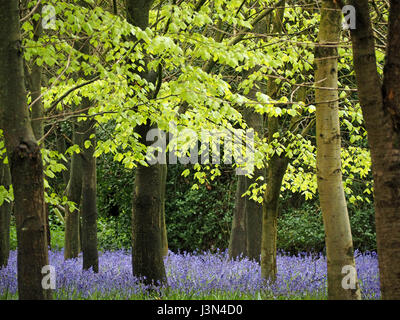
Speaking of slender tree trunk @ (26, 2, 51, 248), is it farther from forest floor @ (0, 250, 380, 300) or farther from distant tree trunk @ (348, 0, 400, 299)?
distant tree trunk @ (348, 0, 400, 299)

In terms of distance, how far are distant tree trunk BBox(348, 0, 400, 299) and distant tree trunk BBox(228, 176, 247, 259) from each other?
28.6ft

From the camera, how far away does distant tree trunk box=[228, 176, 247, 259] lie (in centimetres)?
1340

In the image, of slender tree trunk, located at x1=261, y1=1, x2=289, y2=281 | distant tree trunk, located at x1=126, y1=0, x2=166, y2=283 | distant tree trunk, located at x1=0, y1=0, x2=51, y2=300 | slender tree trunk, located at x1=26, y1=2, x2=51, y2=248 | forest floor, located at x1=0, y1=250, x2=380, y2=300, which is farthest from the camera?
distant tree trunk, located at x1=126, y1=0, x2=166, y2=283

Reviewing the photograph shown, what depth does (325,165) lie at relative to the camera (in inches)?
239

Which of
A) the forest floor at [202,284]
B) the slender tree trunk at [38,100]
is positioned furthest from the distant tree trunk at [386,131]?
the slender tree trunk at [38,100]

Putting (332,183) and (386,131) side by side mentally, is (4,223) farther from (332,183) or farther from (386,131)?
(386,131)

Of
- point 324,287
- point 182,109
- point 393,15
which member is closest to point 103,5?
point 182,109

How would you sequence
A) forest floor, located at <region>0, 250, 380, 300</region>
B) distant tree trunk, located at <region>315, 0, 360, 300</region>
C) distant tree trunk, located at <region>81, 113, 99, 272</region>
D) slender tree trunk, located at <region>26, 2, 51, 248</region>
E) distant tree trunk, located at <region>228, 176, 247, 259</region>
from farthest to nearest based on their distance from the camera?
distant tree trunk, located at <region>228, 176, 247, 259</region> < distant tree trunk, located at <region>81, 113, 99, 272</region> < slender tree trunk, located at <region>26, 2, 51, 248</region> < forest floor, located at <region>0, 250, 380, 300</region> < distant tree trunk, located at <region>315, 0, 360, 300</region>

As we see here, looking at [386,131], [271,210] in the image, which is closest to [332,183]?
[386,131]

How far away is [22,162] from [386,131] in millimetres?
3450

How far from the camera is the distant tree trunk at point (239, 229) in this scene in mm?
13398

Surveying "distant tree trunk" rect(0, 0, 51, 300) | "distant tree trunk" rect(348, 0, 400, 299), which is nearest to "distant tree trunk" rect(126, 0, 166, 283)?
"distant tree trunk" rect(0, 0, 51, 300)
